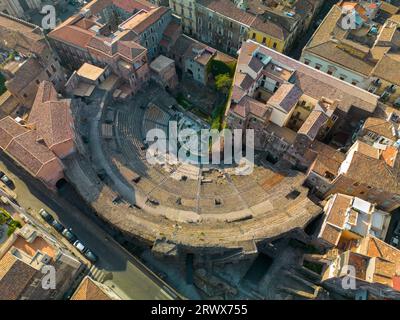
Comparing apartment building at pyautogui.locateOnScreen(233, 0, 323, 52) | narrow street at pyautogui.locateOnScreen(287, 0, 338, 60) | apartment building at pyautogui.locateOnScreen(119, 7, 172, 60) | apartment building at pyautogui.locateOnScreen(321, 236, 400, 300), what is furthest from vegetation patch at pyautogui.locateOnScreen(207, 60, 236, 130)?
apartment building at pyautogui.locateOnScreen(321, 236, 400, 300)

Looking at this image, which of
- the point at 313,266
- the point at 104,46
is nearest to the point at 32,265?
the point at 104,46

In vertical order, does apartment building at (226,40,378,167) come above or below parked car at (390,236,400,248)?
above

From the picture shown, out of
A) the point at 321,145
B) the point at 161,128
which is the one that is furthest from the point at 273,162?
the point at 161,128

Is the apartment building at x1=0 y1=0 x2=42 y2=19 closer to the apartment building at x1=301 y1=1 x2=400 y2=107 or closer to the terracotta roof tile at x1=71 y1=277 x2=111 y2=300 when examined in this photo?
the apartment building at x1=301 y1=1 x2=400 y2=107

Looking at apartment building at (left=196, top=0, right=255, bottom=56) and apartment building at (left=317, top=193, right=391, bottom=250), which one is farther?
apartment building at (left=196, top=0, right=255, bottom=56)

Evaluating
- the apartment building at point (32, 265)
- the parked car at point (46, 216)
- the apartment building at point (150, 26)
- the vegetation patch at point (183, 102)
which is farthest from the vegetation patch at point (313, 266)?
the apartment building at point (150, 26)

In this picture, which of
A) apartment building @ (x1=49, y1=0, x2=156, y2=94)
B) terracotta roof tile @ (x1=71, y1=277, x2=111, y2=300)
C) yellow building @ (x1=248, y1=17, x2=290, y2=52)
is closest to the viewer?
terracotta roof tile @ (x1=71, y1=277, x2=111, y2=300)

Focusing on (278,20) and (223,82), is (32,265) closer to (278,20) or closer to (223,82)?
(223,82)
